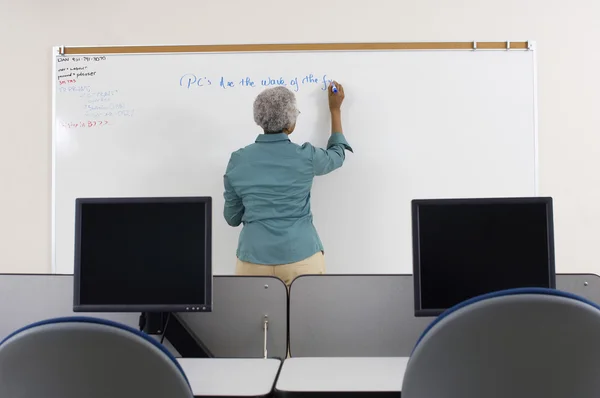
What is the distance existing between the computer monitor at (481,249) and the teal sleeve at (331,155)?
0.87 m

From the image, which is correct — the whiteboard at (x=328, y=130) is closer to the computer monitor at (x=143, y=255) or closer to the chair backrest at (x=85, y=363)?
the computer monitor at (x=143, y=255)

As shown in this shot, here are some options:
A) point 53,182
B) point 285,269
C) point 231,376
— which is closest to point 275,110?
point 285,269

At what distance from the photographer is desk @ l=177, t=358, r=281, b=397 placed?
115cm

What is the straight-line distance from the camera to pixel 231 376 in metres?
1.27

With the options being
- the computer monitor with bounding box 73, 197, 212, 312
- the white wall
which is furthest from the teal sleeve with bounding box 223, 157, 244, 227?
the white wall

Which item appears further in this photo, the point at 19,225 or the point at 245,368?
the point at 19,225

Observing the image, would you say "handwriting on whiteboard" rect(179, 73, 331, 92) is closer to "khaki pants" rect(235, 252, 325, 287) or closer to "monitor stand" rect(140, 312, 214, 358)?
"khaki pants" rect(235, 252, 325, 287)

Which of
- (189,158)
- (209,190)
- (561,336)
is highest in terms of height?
(189,158)

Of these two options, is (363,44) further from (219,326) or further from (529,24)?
(219,326)

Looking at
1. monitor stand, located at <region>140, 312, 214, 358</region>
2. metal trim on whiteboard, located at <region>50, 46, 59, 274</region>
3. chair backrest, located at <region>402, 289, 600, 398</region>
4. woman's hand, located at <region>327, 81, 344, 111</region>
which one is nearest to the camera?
chair backrest, located at <region>402, 289, 600, 398</region>

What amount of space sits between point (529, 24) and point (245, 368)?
2243 millimetres

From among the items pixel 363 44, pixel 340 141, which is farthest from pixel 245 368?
pixel 363 44

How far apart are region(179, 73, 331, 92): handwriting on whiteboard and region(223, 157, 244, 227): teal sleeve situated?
2.06ft

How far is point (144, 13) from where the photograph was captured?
2.73 m
